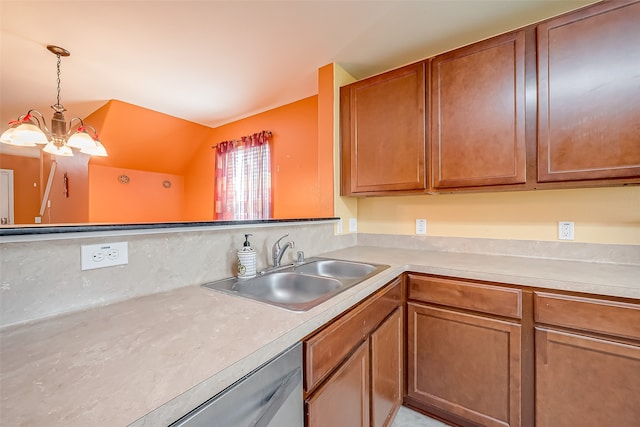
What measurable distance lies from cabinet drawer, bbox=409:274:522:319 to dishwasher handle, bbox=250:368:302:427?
96cm

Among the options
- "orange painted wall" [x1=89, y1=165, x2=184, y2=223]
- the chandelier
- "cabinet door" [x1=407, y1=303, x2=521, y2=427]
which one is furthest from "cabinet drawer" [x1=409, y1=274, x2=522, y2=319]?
"orange painted wall" [x1=89, y1=165, x2=184, y2=223]

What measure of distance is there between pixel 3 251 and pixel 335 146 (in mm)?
1776

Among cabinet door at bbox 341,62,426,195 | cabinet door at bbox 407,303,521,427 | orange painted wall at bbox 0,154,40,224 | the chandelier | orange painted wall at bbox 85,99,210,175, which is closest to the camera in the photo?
cabinet door at bbox 407,303,521,427

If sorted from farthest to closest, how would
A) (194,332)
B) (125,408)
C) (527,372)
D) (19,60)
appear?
(19,60)
(527,372)
(194,332)
(125,408)

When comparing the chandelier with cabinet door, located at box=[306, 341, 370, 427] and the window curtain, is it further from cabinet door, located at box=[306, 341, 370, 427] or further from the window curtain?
cabinet door, located at box=[306, 341, 370, 427]

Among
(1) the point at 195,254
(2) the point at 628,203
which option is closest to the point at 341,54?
(1) the point at 195,254

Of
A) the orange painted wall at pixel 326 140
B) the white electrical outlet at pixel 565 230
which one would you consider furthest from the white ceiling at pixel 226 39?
the white electrical outlet at pixel 565 230

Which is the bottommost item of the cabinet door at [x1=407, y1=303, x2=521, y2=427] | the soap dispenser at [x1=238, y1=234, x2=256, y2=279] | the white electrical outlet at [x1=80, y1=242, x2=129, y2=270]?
the cabinet door at [x1=407, y1=303, x2=521, y2=427]

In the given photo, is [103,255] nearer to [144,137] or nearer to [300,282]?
[300,282]

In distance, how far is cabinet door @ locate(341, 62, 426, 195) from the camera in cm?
171

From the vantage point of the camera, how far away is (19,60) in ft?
7.25

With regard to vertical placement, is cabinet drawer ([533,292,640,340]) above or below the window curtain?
below

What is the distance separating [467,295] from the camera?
1344mm

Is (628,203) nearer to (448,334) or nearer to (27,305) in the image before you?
(448,334)
